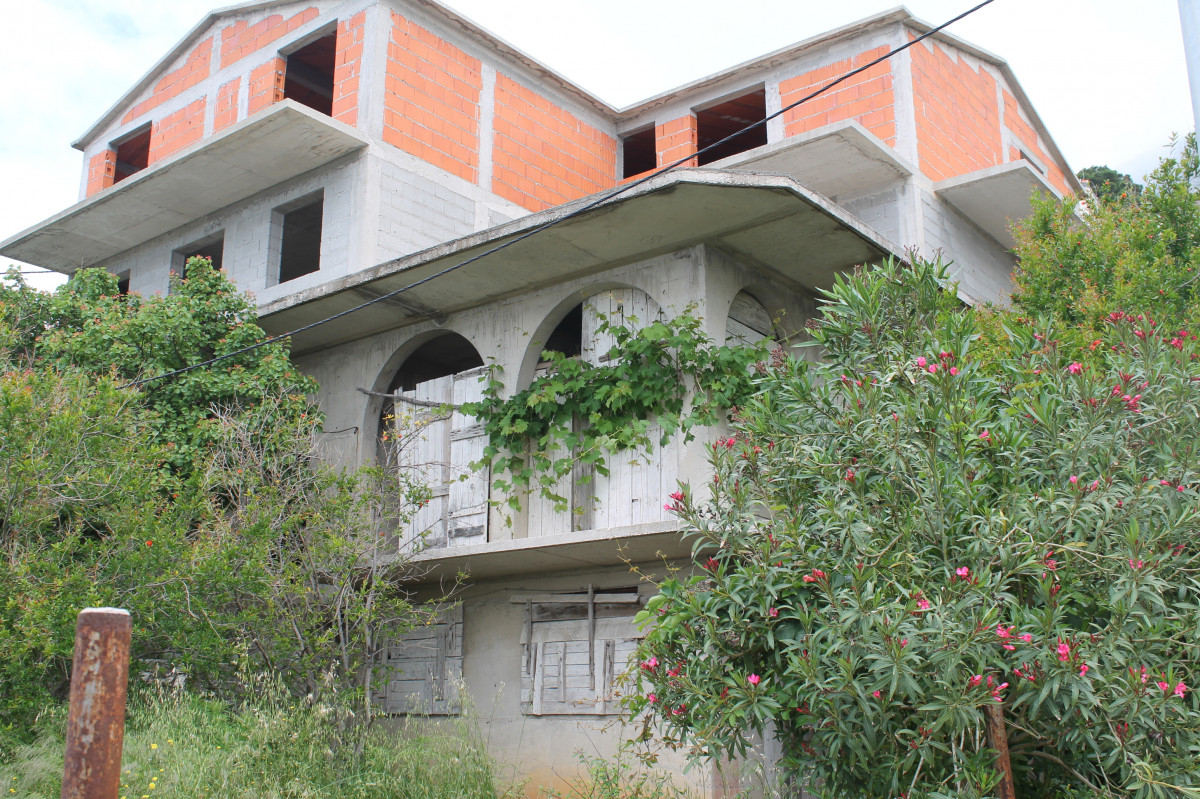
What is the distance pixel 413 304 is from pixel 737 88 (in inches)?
285

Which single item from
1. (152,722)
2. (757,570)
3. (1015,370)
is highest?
(1015,370)

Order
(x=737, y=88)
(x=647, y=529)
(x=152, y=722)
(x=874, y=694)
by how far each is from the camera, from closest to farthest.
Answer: (x=874, y=694), (x=152, y=722), (x=647, y=529), (x=737, y=88)

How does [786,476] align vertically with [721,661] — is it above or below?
above

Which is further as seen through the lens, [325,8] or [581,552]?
[325,8]

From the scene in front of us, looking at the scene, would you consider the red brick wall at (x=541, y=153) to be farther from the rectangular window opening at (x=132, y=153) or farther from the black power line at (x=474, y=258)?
the rectangular window opening at (x=132, y=153)

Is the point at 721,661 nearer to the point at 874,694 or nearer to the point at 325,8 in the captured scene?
the point at 874,694

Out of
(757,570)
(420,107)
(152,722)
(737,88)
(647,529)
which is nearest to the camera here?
(757,570)

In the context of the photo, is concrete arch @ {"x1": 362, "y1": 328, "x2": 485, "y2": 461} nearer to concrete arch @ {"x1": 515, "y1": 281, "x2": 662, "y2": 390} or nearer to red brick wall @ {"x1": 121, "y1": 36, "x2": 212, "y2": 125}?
concrete arch @ {"x1": 515, "y1": 281, "x2": 662, "y2": 390}

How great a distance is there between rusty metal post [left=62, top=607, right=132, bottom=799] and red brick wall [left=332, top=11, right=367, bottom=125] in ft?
37.9

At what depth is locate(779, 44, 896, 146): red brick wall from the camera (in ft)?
47.5

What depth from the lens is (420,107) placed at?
14.5 meters

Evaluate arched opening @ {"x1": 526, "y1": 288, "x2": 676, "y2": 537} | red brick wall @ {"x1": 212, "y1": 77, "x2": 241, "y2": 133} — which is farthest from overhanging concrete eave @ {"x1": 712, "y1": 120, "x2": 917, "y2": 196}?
red brick wall @ {"x1": 212, "y1": 77, "x2": 241, "y2": 133}

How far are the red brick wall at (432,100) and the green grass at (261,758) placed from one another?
7774mm

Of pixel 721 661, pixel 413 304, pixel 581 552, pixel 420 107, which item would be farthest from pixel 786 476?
pixel 420 107
